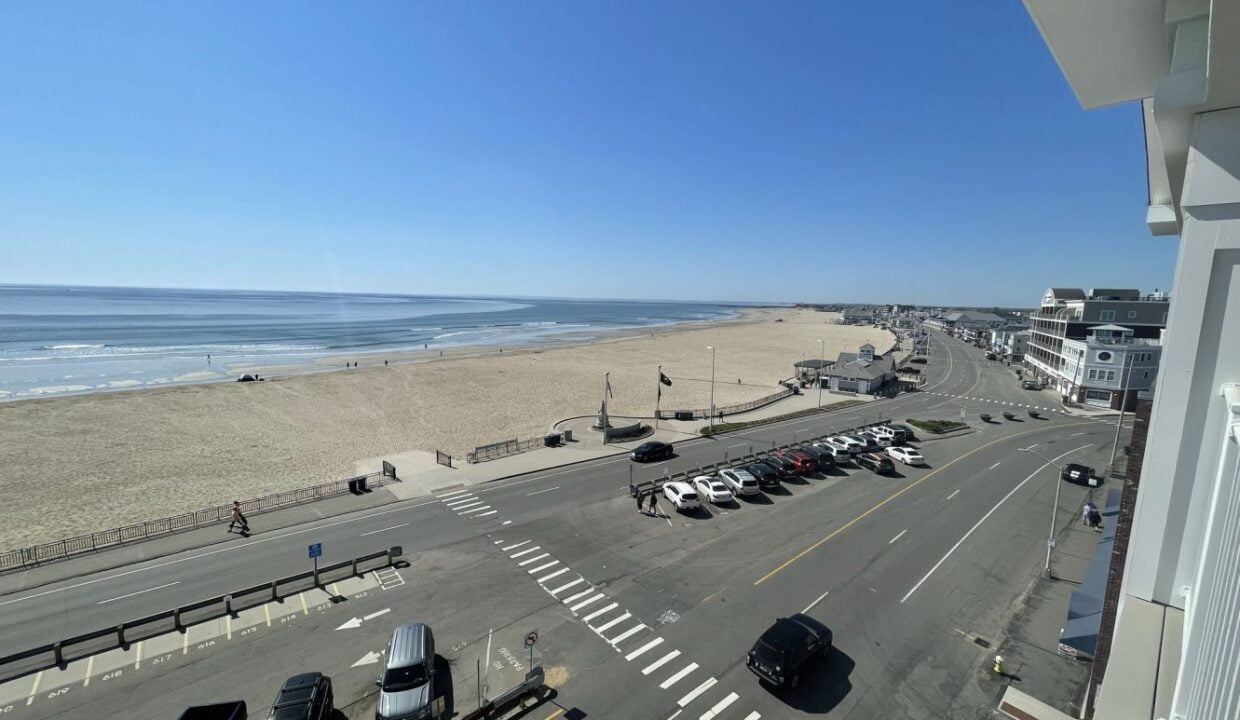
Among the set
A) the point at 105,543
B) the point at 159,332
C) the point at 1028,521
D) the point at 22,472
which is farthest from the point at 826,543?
the point at 159,332

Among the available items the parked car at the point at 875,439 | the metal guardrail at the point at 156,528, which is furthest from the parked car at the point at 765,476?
the metal guardrail at the point at 156,528

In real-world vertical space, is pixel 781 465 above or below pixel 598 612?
above

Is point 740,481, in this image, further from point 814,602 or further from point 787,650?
point 787,650

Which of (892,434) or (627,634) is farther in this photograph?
(892,434)

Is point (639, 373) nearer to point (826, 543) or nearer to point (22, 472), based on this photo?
point (826, 543)

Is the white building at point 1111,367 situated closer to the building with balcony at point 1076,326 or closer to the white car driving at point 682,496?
the building with balcony at point 1076,326

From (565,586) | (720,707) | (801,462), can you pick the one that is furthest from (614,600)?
(801,462)

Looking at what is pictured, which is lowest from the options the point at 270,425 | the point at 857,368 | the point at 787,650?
the point at 270,425
